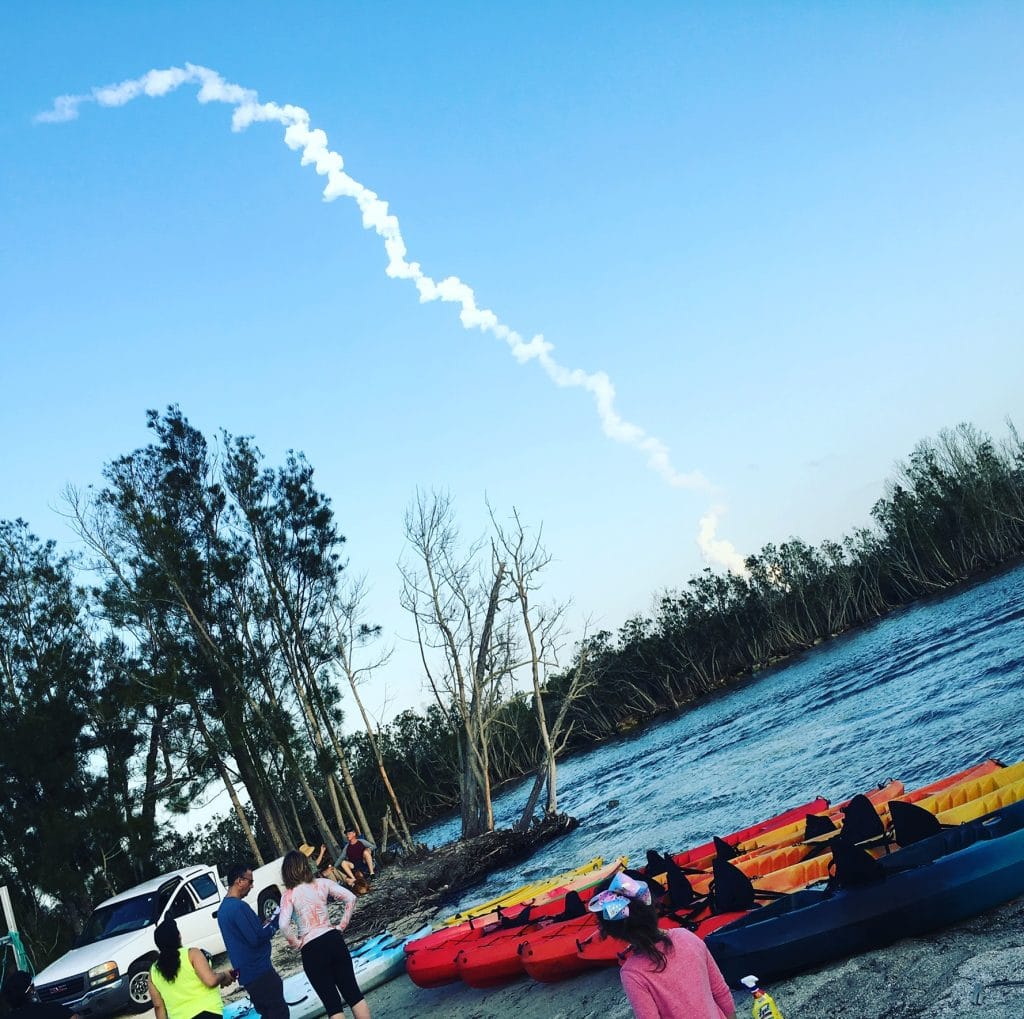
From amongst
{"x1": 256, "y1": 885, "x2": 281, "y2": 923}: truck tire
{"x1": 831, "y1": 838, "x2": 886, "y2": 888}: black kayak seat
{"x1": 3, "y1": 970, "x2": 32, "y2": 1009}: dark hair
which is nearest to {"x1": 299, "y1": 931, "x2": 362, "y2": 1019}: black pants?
{"x1": 3, "y1": 970, "x2": 32, "y2": 1009}: dark hair

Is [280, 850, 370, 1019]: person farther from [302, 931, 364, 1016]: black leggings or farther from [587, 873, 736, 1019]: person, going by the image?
[587, 873, 736, 1019]: person

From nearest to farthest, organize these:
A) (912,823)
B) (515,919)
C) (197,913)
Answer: (912,823), (515,919), (197,913)

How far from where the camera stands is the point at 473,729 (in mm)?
25172

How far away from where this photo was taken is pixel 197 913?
14727 mm

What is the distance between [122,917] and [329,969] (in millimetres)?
10022

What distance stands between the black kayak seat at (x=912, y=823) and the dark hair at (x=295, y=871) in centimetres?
480

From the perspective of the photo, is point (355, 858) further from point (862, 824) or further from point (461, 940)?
point (862, 824)

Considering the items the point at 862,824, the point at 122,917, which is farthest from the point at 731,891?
the point at 122,917

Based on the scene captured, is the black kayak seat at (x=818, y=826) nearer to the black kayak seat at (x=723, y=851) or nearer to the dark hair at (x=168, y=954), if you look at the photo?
the black kayak seat at (x=723, y=851)

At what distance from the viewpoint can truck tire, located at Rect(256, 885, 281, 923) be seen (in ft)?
52.7

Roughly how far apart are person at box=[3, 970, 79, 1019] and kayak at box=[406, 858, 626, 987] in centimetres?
460

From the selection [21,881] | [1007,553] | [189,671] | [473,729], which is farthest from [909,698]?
[1007,553]

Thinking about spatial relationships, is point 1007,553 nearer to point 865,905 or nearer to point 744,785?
point 744,785

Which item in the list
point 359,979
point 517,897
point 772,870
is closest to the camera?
→ point 772,870
